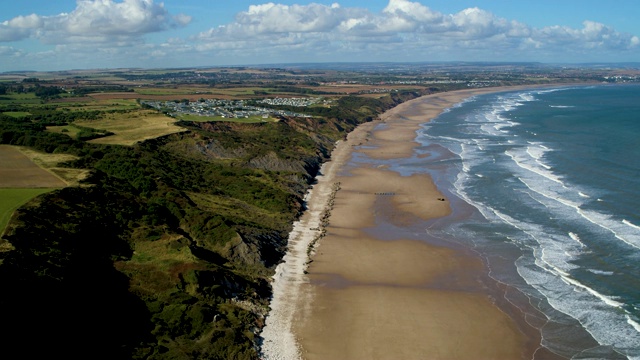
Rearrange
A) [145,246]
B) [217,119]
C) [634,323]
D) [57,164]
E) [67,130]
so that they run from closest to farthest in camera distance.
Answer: [634,323], [145,246], [57,164], [67,130], [217,119]

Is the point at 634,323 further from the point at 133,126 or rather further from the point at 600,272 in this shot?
the point at 133,126

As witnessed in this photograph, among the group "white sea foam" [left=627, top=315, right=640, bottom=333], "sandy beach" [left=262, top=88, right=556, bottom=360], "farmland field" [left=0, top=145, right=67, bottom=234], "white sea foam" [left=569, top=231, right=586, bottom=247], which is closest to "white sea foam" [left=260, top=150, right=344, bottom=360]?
"sandy beach" [left=262, top=88, right=556, bottom=360]

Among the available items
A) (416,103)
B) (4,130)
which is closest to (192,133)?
(4,130)

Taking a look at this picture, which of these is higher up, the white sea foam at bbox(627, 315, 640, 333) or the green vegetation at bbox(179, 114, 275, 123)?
the green vegetation at bbox(179, 114, 275, 123)

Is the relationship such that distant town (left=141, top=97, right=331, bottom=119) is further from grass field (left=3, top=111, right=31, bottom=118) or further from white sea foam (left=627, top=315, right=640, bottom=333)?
white sea foam (left=627, top=315, right=640, bottom=333)

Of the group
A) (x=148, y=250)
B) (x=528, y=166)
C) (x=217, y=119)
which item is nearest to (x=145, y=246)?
(x=148, y=250)

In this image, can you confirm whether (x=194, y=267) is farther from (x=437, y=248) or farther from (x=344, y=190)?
(x=344, y=190)
